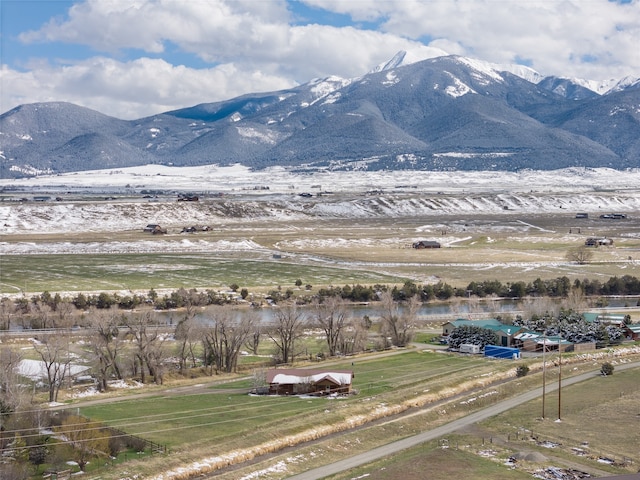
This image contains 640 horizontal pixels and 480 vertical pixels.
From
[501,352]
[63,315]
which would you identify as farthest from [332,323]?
[63,315]

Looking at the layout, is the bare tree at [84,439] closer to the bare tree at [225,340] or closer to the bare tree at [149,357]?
the bare tree at [149,357]

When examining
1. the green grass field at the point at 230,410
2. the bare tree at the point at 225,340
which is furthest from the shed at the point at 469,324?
the bare tree at the point at 225,340

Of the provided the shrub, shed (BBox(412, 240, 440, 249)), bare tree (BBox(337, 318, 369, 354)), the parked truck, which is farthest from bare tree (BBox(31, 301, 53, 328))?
shed (BBox(412, 240, 440, 249))

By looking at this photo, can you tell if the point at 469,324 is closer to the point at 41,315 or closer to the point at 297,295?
the point at 297,295

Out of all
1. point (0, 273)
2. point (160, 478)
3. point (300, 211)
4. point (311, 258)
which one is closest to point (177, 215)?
point (300, 211)

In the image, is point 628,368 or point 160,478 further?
→ point 628,368

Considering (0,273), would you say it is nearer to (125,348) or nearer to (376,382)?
(125,348)
